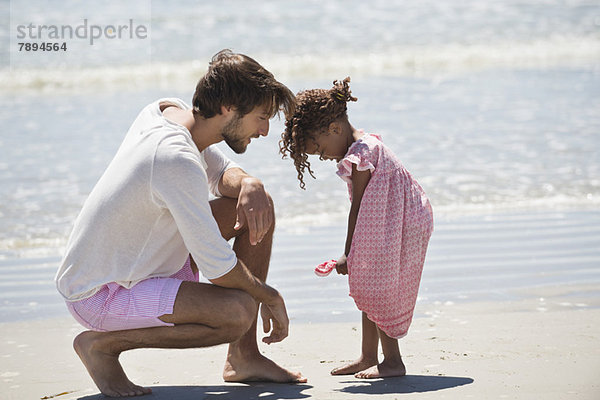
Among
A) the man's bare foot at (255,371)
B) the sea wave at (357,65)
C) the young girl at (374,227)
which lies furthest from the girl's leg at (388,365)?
the sea wave at (357,65)

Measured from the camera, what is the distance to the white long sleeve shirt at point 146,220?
8.58 ft

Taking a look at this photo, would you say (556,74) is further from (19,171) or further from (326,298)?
(326,298)

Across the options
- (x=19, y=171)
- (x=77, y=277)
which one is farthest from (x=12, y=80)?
(x=77, y=277)

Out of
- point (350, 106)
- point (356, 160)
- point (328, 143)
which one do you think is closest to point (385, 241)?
point (356, 160)

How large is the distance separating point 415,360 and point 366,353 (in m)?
0.22

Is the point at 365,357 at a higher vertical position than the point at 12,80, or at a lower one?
lower

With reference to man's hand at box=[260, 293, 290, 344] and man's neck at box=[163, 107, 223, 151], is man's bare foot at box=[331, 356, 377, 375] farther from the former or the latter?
man's neck at box=[163, 107, 223, 151]

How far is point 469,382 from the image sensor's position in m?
2.91

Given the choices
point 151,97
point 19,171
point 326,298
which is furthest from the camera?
point 151,97

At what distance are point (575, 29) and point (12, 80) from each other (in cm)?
1089

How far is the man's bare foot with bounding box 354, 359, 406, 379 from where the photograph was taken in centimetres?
306

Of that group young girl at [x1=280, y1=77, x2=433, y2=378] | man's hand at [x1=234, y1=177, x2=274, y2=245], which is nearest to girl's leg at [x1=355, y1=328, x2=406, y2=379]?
young girl at [x1=280, y1=77, x2=433, y2=378]

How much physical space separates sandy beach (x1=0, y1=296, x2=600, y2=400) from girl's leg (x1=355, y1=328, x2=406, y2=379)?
3 cm

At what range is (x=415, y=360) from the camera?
3281mm
